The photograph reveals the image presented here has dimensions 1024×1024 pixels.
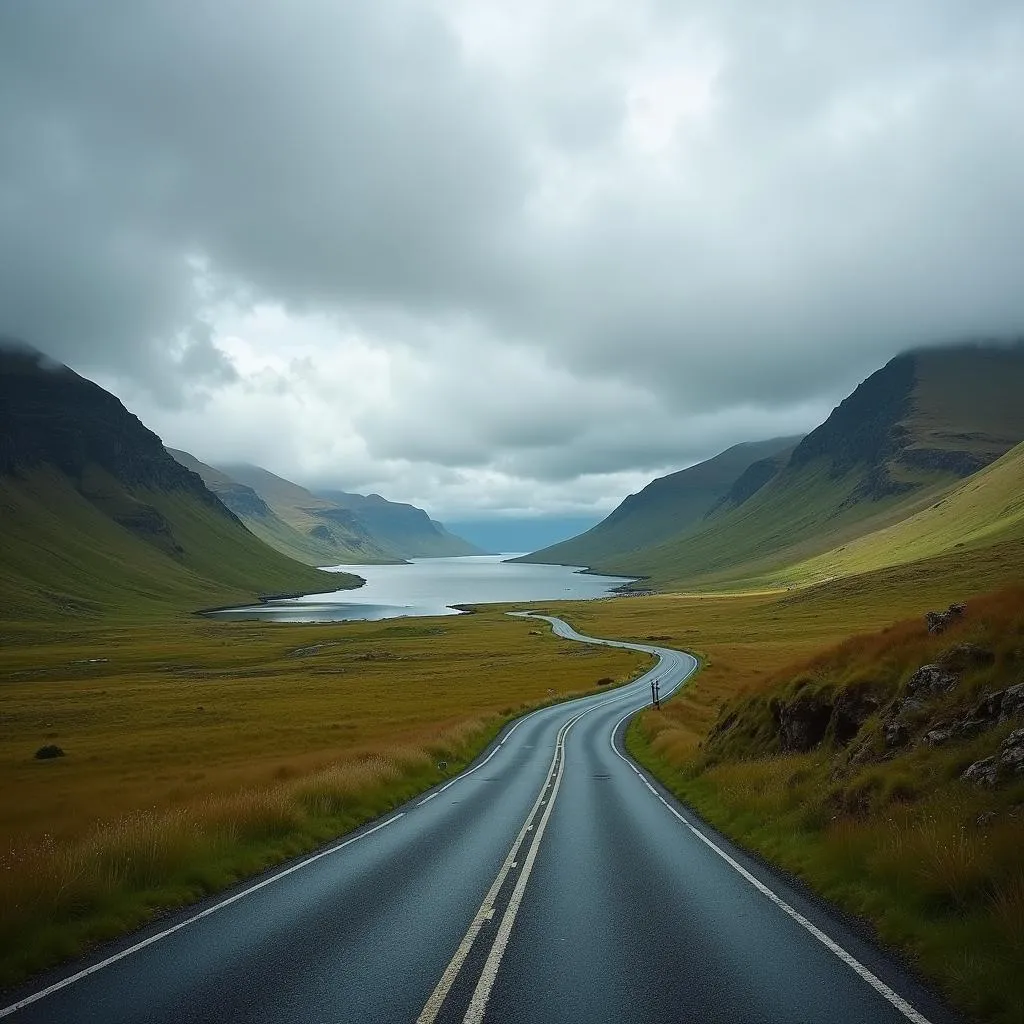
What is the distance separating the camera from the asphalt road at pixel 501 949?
24.6 feet

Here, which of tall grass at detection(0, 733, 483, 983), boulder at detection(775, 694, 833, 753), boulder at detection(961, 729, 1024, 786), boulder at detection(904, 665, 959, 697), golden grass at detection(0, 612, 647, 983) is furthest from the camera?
boulder at detection(775, 694, 833, 753)

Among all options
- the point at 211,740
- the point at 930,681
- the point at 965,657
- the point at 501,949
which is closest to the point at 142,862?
the point at 501,949

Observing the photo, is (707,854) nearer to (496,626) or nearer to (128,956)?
(128,956)

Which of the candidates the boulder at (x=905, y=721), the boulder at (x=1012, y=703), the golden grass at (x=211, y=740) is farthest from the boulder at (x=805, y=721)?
the golden grass at (x=211, y=740)

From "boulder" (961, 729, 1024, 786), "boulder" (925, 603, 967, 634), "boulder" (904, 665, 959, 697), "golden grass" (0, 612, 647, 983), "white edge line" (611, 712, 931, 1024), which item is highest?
"boulder" (925, 603, 967, 634)

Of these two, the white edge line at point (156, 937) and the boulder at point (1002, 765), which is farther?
the boulder at point (1002, 765)

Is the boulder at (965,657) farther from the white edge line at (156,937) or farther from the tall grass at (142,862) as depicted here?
the tall grass at (142,862)

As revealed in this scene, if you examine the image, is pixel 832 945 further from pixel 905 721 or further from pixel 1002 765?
A: pixel 905 721

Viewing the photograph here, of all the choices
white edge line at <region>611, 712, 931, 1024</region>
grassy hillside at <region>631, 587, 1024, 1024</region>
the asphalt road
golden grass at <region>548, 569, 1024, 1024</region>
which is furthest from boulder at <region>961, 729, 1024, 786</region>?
white edge line at <region>611, 712, 931, 1024</region>

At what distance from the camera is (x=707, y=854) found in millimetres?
14766

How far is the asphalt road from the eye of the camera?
7484mm

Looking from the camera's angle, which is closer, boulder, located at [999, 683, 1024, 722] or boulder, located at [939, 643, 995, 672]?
boulder, located at [999, 683, 1024, 722]

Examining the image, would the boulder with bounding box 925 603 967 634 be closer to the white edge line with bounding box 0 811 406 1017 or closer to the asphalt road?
the asphalt road

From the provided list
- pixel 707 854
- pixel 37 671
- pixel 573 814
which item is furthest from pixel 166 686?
pixel 707 854
